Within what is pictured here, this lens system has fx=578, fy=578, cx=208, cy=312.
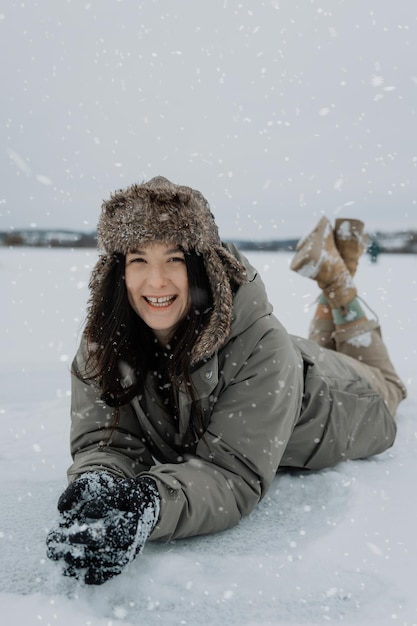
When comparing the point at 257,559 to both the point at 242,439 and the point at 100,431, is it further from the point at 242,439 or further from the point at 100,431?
the point at 100,431

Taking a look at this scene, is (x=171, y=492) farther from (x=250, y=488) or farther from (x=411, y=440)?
(x=411, y=440)

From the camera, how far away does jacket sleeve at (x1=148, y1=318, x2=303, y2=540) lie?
1.77m

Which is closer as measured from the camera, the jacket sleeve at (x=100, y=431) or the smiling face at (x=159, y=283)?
the smiling face at (x=159, y=283)

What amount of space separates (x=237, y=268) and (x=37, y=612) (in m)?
1.17

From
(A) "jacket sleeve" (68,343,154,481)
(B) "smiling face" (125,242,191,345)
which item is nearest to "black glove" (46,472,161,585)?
(A) "jacket sleeve" (68,343,154,481)

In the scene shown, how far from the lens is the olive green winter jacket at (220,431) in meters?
1.77

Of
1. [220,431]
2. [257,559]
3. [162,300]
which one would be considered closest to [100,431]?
[220,431]

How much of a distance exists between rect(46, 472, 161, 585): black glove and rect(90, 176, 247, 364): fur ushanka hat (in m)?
0.51

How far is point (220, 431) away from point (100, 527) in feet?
1.89

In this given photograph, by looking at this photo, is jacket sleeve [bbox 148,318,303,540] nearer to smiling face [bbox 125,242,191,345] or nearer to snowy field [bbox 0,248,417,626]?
snowy field [bbox 0,248,417,626]

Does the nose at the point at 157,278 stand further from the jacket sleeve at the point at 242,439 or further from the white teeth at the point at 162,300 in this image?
the jacket sleeve at the point at 242,439

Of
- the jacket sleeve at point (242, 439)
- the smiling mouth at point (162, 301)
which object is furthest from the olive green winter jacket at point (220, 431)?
the smiling mouth at point (162, 301)

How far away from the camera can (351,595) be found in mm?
1552

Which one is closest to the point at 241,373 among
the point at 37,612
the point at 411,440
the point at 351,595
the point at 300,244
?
the point at 351,595
